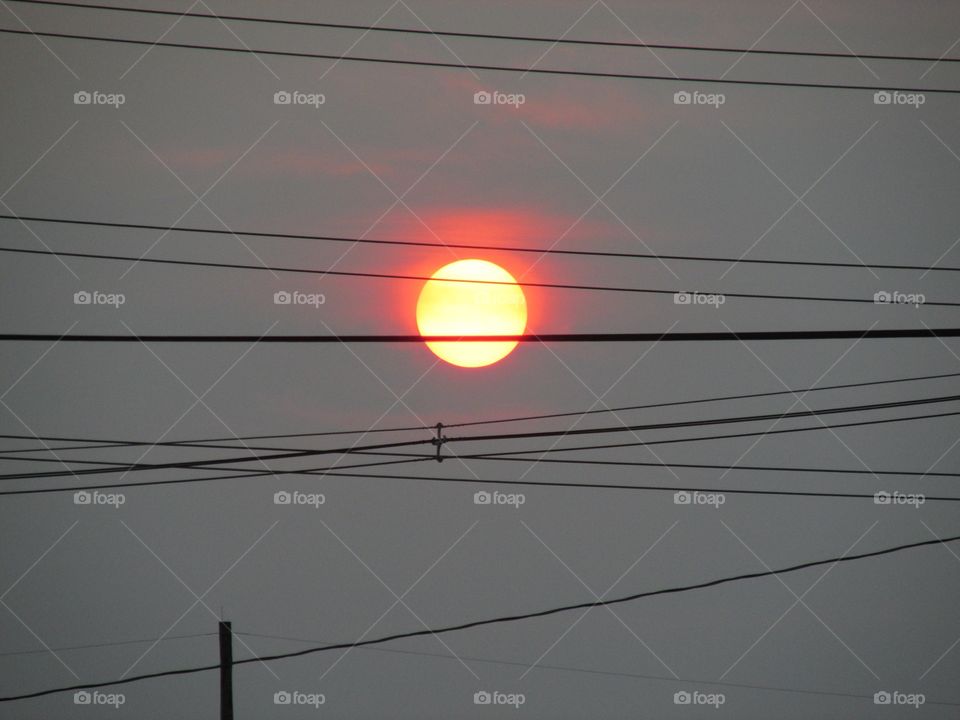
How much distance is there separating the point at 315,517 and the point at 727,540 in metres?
5.45

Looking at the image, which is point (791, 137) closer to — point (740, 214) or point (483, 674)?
point (740, 214)

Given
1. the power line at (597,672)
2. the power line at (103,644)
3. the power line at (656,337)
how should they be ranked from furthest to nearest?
the power line at (597,672) < the power line at (103,644) < the power line at (656,337)

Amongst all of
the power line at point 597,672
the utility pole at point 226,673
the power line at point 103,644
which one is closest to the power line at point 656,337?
the utility pole at point 226,673

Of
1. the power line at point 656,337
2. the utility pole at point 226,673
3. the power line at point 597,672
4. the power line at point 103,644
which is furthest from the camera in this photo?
the power line at point 597,672

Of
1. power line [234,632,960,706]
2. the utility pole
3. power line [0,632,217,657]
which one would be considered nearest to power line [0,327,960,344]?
the utility pole

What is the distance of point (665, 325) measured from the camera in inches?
563

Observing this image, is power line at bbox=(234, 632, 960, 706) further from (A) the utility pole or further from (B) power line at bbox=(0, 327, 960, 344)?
(B) power line at bbox=(0, 327, 960, 344)

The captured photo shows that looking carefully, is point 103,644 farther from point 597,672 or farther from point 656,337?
point 656,337

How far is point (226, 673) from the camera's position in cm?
1036

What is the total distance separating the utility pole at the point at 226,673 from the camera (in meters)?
10.2

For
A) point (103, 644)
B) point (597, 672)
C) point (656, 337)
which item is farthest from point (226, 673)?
point (656, 337)

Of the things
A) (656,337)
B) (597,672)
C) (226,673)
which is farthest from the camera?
(597,672)

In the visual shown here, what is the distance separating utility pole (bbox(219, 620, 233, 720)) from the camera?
10.2 metres

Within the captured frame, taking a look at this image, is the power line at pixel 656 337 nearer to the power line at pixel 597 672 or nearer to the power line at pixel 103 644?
the power line at pixel 103 644
